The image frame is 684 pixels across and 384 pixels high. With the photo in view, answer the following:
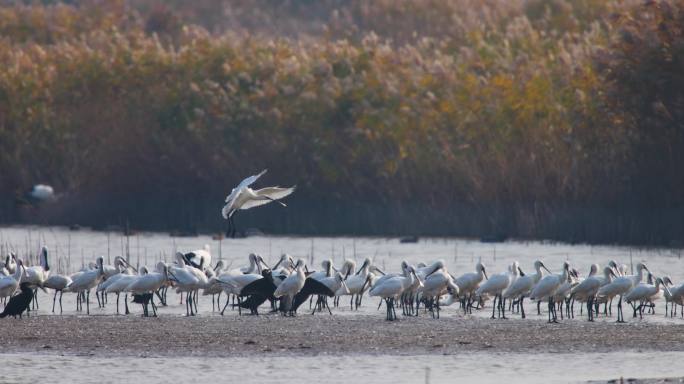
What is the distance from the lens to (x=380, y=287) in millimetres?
19250

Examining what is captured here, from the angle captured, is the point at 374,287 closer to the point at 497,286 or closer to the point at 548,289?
the point at 497,286

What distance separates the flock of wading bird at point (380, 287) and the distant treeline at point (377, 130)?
9.19 m

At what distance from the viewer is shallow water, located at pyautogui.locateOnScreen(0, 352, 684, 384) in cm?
1428

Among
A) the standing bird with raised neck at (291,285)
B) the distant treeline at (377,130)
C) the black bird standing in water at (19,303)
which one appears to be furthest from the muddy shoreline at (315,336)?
the distant treeline at (377,130)

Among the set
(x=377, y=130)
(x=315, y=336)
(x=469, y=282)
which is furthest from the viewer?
(x=377, y=130)

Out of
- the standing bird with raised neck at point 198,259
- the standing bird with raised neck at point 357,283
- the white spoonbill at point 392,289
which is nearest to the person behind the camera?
the white spoonbill at point 392,289

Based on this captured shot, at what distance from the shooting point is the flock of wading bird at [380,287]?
63.1 ft

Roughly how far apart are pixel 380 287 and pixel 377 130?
52.8ft

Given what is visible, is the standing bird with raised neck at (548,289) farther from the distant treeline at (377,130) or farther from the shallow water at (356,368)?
the distant treeline at (377,130)

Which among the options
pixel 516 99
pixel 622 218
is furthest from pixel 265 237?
pixel 622 218

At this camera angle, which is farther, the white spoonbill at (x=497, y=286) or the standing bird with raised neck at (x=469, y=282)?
the standing bird with raised neck at (x=469, y=282)

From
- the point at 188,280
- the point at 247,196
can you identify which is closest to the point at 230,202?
the point at 247,196

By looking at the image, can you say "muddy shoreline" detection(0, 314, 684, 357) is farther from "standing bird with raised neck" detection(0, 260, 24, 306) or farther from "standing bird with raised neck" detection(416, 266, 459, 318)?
"standing bird with raised neck" detection(0, 260, 24, 306)

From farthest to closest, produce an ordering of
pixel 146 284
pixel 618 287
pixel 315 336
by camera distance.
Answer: pixel 146 284
pixel 618 287
pixel 315 336
